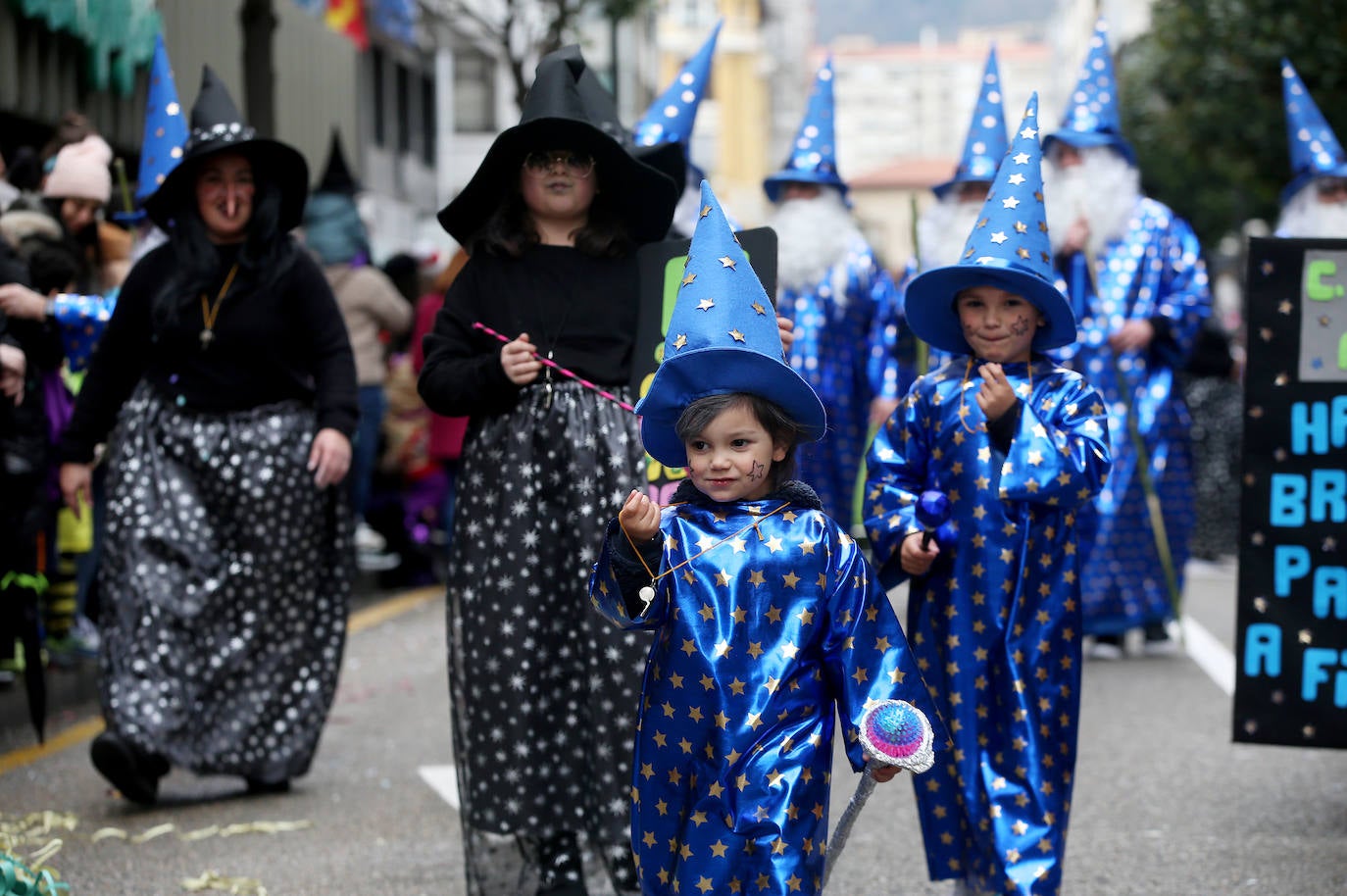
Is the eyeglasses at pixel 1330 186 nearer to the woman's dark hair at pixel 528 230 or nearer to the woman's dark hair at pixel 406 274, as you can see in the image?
the woman's dark hair at pixel 528 230

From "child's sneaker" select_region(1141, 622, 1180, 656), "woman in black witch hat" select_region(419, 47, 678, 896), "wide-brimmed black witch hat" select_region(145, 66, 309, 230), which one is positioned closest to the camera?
"woman in black witch hat" select_region(419, 47, 678, 896)

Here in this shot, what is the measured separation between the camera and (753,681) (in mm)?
3381

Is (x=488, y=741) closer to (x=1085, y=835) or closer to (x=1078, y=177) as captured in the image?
(x=1085, y=835)

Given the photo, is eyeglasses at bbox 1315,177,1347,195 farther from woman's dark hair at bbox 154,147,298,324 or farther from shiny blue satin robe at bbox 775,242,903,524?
woman's dark hair at bbox 154,147,298,324

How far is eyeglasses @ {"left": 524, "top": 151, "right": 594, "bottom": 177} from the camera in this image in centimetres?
448

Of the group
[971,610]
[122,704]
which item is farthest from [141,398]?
[971,610]

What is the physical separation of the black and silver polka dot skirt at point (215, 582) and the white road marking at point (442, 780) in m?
0.42

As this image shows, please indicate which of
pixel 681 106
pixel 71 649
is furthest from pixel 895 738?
pixel 71 649

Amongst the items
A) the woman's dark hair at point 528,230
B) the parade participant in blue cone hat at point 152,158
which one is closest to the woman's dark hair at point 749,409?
the woman's dark hair at point 528,230

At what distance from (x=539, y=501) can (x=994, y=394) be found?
112 cm

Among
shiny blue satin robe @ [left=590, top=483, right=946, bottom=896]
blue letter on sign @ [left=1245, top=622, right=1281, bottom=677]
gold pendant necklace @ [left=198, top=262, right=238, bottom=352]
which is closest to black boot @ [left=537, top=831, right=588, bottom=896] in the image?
shiny blue satin robe @ [left=590, top=483, right=946, bottom=896]

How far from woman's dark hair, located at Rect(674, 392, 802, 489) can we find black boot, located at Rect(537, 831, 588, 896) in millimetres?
1367

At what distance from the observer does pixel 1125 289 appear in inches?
321

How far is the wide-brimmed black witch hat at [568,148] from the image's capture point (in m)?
4.42
